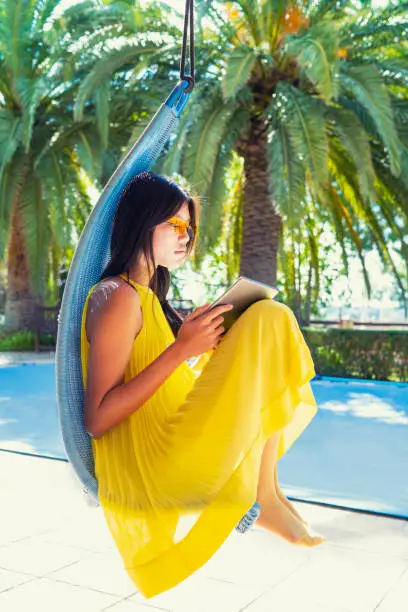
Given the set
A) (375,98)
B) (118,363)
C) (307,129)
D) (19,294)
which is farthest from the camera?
(19,294)

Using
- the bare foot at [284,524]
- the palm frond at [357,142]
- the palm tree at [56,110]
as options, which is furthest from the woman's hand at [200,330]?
the palm tree at [56,110]

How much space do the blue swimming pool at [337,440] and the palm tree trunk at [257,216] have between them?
6.22 ft

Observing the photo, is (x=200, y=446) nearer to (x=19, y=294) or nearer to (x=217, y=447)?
(x=217, y=447)

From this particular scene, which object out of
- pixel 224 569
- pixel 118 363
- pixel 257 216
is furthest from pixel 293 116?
pixel 118 363

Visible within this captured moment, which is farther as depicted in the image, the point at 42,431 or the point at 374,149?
the point at 374,149

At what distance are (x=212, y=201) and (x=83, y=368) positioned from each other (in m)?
7.62

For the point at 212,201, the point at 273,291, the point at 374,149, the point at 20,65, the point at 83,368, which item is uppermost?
the point at 20,65

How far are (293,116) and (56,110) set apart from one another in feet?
17.1

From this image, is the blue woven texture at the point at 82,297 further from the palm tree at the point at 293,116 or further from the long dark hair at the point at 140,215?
the palm tree at the point at 293,116

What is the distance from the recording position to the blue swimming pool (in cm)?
477

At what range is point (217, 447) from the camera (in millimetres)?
1979

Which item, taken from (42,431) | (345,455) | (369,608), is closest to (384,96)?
(345,455)

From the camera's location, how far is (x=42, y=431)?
7027 mm

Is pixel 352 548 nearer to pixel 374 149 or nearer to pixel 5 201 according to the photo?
pixel 374 149
